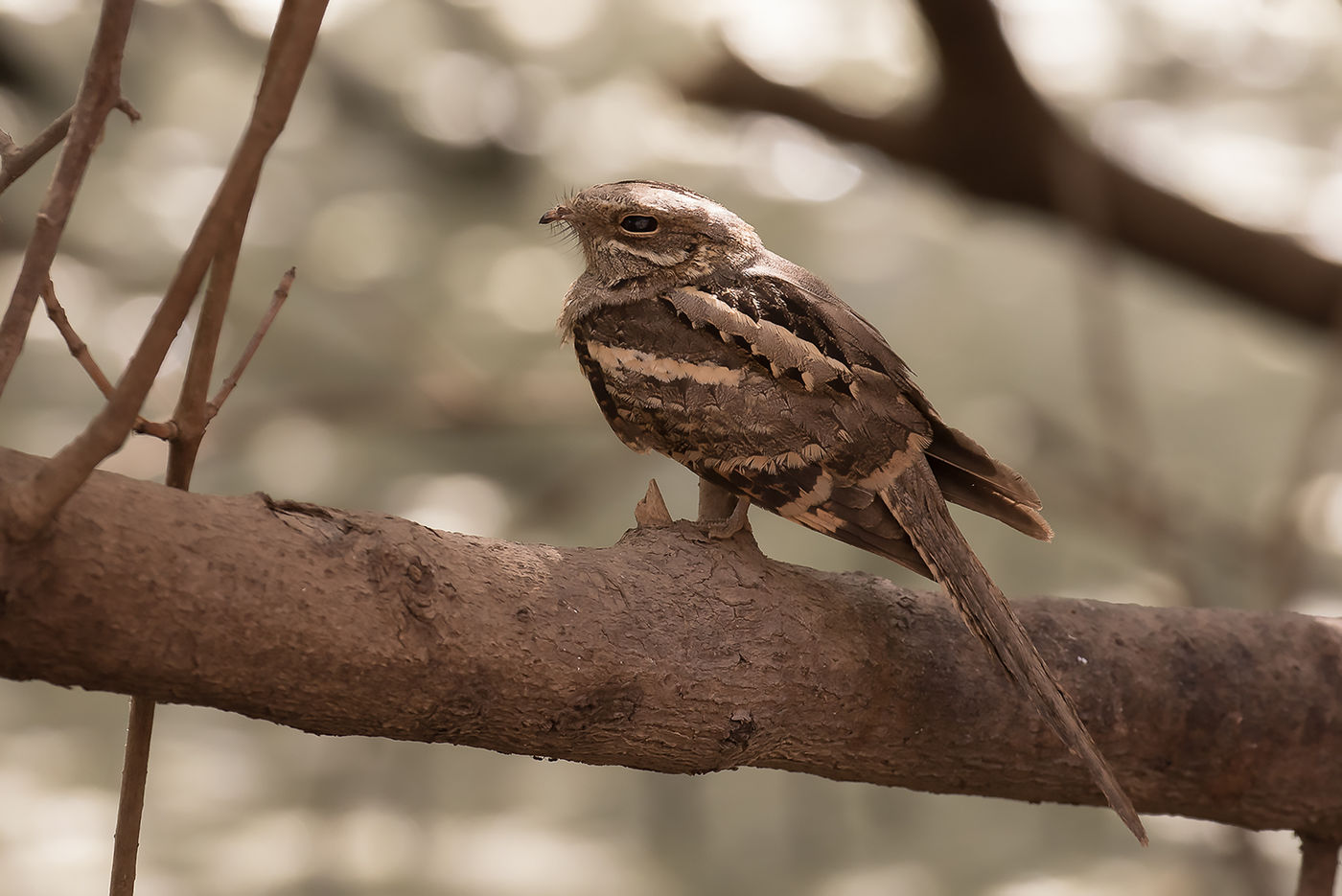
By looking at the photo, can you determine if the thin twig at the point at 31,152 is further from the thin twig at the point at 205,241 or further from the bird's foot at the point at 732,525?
the bird's foot at the point at 732,525

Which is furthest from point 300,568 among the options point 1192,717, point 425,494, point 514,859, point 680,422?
point 425,494

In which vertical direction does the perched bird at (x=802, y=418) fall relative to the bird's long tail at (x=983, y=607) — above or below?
above

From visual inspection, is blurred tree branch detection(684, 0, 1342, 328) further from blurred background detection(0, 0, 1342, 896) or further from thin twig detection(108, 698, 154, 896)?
thin twig detection(108, 698, 154, 896)

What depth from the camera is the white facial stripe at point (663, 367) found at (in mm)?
1802

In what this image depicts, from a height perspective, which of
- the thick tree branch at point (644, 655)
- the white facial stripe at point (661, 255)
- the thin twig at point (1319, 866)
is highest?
the white facial stripe at point (661, 255)

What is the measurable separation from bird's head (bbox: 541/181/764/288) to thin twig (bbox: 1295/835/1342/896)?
5.41ft

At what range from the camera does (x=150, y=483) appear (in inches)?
49.9

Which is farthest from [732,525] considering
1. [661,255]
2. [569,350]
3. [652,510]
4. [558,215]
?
[569,350]

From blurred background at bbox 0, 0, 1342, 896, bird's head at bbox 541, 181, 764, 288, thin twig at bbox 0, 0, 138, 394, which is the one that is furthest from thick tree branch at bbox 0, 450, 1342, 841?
blurred background at bbox 0, 0, 1342, 896

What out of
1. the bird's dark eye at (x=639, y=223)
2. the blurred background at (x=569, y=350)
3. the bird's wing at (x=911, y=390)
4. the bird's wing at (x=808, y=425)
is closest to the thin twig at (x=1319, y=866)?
the bird's wing at (x=808, y=425)

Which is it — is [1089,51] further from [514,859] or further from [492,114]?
[514,859]

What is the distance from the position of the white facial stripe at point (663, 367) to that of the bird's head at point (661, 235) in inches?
7.0

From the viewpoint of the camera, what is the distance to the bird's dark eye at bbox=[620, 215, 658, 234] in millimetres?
2018

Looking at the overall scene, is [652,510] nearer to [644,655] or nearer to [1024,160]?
[644,655]
